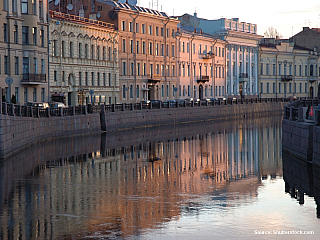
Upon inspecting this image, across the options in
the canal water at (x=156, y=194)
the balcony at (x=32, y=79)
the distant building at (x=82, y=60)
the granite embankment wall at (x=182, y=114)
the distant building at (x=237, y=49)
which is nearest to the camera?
the canal water at (x=156, y=194)

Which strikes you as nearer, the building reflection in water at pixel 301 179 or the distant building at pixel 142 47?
the building reflection in water at pixel 301 179

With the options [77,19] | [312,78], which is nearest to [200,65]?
[77,19]

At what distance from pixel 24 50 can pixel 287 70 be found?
204ft

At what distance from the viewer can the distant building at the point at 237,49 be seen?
86750mm

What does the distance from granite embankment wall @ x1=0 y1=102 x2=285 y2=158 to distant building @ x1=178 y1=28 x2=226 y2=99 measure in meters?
7.92

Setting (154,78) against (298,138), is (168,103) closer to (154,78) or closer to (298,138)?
(154,78)

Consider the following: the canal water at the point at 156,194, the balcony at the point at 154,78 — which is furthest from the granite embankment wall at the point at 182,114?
the canal water at the point at 156,194

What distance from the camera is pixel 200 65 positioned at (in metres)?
81.5

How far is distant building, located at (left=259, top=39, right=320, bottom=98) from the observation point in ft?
322

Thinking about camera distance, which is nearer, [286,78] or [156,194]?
[156,194]

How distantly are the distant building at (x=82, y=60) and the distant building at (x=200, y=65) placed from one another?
15.1 m

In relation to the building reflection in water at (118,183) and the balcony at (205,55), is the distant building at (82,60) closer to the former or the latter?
the building reflection in water at (118,183)

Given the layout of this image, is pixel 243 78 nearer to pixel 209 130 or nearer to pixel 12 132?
pixel 209 130

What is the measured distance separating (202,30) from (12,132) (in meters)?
63.4
